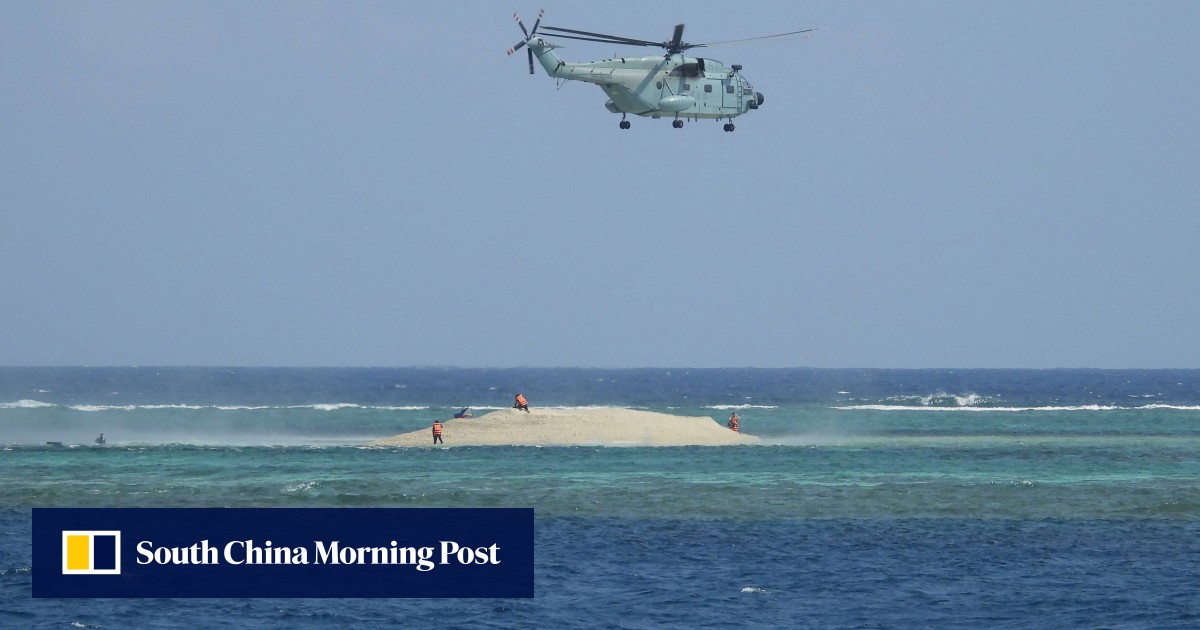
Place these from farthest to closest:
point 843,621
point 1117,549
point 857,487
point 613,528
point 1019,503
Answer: point 857,487
point 1019,503
point 613,528
point 1117,549
point 843,621

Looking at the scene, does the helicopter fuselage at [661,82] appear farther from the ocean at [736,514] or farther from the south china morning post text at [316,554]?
the south china morning post text at [316,554]

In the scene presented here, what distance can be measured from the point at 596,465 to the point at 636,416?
615 inches

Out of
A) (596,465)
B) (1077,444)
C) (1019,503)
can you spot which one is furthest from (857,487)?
(1077,444)

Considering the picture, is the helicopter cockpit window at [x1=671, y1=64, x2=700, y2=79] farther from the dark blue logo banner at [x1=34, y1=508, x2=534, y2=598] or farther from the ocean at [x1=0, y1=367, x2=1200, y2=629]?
the dark blue logo banner at [x1=34, y1=508, x2=534, y2=598]

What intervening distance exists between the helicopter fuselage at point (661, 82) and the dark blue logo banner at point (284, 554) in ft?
50.8

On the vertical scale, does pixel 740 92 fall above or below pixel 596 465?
above

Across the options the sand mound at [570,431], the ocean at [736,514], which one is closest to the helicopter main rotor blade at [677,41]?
the ocean at [736,514]

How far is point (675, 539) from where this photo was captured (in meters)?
35.2

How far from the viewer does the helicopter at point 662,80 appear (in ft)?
150

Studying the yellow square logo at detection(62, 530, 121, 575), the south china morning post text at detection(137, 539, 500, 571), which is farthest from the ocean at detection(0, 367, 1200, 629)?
the south china morning post text at detection(137, 539, 500, 571)

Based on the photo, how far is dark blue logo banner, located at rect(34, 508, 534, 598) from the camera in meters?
28.8

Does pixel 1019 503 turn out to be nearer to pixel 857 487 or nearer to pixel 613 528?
pixel 857 487

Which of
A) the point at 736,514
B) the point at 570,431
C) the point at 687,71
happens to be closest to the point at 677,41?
the point at 687,71

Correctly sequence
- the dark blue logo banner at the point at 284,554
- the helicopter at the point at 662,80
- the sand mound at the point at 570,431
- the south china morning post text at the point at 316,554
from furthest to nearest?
the sand mound at the point at 570,431 → the helicopter at the point at 662,80 → the south china morning post text at the point at 316,554 → the dark blue logo banner at the point at 284,554
